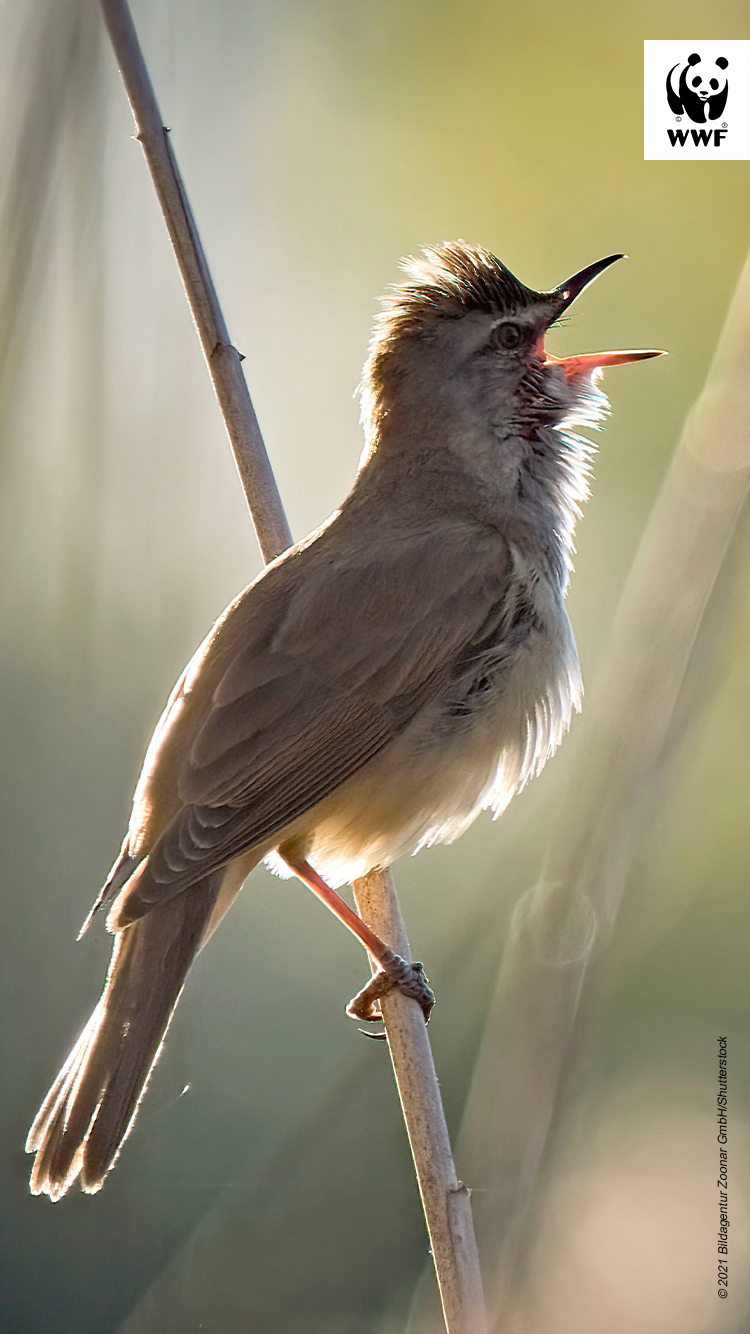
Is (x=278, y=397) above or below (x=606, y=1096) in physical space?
above

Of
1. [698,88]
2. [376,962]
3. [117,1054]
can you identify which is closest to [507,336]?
[698,88]

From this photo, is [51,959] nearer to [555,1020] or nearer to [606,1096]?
[606,1096]

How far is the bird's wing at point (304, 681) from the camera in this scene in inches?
97.4

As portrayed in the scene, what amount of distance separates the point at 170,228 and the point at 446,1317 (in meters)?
2.19

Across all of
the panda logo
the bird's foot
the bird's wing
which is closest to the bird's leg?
the bird's foot

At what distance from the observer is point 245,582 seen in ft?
10.7

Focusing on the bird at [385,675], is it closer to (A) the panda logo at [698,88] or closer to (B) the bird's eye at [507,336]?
(B) the bird's eye at [507,336]

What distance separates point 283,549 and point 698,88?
1.73m

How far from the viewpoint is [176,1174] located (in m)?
3.25

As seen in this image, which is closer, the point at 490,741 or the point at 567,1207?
the point at 567,1207

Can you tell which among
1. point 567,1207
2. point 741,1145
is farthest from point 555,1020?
point 741,1145

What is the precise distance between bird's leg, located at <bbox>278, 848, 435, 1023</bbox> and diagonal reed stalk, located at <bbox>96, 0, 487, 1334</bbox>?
33mm

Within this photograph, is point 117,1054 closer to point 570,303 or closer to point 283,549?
point 283,549

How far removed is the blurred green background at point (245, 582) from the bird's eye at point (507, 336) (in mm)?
239
